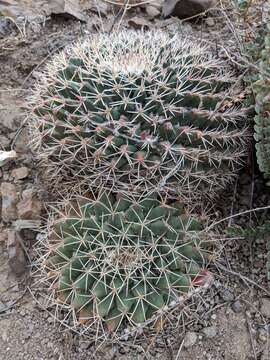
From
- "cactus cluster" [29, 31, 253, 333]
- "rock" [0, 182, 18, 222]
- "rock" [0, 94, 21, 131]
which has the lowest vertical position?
"rock" [0, 182, 18, 222]

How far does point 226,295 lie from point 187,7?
202cm

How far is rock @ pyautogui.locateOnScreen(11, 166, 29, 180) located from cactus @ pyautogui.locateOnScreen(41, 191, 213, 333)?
541mm

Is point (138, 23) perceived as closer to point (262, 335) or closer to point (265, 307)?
point (265, 307)

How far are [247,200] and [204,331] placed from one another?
740 millimetres

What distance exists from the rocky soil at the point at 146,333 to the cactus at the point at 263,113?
0.27m

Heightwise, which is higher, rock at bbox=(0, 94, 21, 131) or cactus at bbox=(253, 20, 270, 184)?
cactus at bbox=(253, 20, 270, 184)

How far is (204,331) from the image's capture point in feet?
7.31

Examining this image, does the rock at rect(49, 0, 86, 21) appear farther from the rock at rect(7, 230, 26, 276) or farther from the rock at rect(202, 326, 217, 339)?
the rock at rect(202, 326, 217, 339)

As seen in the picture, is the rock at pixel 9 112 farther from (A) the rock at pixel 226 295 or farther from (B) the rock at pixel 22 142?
(A) the rock at pixel 226 295

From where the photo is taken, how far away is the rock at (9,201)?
2.60 metres

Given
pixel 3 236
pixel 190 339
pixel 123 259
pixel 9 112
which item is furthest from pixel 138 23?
pixel 190 339

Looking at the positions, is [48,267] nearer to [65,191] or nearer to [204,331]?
[65,191]

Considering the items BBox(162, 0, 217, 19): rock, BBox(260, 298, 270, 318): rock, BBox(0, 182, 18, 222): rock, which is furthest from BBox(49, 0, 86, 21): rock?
BBox(260, 298, 270, 318): rock

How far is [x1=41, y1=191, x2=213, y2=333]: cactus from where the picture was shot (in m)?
2.10
